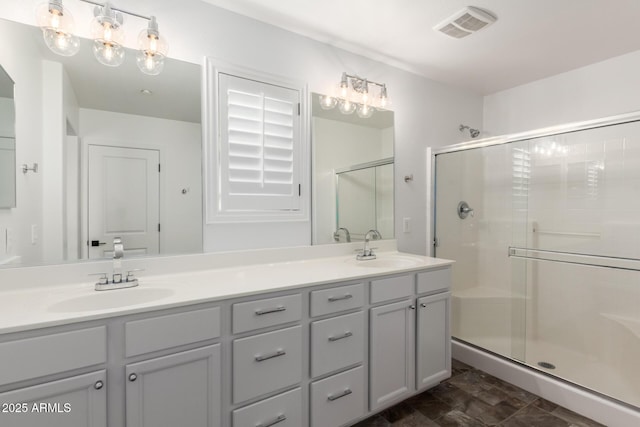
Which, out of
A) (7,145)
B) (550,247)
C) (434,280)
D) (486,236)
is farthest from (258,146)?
(550,247)

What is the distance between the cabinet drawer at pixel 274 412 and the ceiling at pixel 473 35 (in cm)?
209

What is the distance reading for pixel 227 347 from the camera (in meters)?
1.30

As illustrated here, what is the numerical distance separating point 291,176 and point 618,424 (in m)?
2.37

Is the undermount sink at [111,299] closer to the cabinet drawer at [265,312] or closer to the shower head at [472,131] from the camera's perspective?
the cabinet drawer at [265,312]

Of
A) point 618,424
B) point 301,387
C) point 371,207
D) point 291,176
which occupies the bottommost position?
point 618,424

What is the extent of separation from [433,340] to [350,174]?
126cm

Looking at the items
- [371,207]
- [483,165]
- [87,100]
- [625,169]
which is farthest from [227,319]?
[625,169]

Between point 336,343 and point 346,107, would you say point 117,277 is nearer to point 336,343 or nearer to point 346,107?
point 336,343

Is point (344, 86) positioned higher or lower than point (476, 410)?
higher

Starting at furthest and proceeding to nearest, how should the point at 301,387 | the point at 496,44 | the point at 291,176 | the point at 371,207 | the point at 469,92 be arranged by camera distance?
the point at 469,92, the point at 371,207, the point at 496,44, the point at 291,176, the point at 301,387

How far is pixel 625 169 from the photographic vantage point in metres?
2.19

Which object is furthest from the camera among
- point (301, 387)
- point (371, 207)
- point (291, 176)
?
point (371, 207)

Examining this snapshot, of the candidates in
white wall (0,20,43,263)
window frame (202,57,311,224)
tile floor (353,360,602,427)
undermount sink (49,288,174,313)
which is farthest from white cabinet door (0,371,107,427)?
tile floor (353,360,602,427)

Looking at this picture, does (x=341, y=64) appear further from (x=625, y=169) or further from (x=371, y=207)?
(x=625, y=169)
